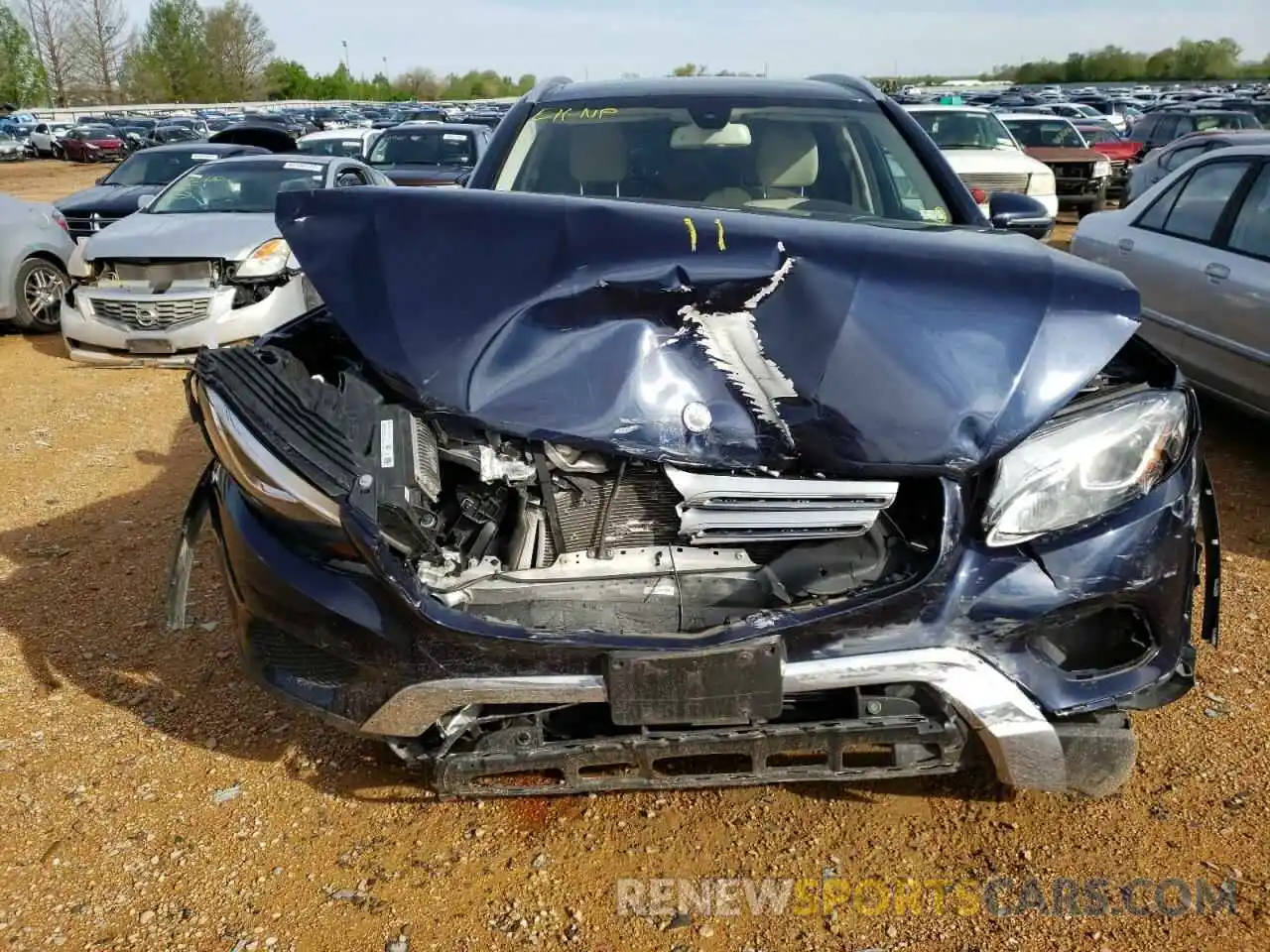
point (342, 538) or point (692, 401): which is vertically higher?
point (692, 401)

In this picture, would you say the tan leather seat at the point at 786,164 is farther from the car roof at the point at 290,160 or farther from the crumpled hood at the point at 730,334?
the car roof at the point at 290,160

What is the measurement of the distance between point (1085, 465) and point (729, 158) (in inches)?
74.9

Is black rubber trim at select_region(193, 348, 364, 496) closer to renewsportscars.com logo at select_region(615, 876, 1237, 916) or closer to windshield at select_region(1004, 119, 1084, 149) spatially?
renewsportscars.com logo at select_region(615, 876, 1237, 916)

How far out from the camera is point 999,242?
2588 millimetres

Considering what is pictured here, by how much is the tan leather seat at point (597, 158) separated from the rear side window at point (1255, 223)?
325cm

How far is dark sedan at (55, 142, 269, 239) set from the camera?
433 inches

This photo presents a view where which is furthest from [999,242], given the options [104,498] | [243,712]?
[104,498]

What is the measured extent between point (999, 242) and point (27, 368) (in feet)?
24.8

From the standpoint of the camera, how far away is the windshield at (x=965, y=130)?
495 inches

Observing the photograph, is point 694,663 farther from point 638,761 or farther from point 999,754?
point 999,754

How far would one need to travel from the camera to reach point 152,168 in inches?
483

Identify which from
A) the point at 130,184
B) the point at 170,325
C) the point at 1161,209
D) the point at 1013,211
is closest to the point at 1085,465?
the point at 1013,211

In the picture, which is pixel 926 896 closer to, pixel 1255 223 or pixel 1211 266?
pixel 1211 266

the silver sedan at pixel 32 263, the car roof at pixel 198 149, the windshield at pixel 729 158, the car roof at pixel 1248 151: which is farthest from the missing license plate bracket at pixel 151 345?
the car roof at pixel 1248 151
